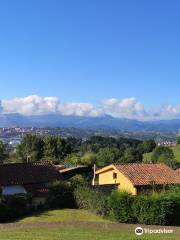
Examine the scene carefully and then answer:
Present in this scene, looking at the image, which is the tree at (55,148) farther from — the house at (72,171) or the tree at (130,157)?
the house at (72,171)

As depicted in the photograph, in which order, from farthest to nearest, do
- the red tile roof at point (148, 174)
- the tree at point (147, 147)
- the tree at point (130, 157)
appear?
the tree at point (147, 147)
the tree at point (130, 157)
the red tile roof at point (148, 174)

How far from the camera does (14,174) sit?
48969mm

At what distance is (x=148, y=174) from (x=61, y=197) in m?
12.0

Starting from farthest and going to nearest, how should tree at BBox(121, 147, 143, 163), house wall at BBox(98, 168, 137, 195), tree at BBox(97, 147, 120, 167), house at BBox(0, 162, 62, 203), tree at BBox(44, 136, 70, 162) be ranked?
tree at BBox(44, 136, 70, 162) < tree at BBox(121, 147, 143, 163) < tree at BBox(97, 147, 120, 167) < house wall at BBox(98, 168, 137, 195) < house at BBox(0, 162, 62, 203)

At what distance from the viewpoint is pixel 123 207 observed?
3509cm

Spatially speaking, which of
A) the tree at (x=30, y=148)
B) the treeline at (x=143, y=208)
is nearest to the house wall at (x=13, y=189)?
the treeline at (x=143, y=208)

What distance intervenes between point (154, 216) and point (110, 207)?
3.47 metres

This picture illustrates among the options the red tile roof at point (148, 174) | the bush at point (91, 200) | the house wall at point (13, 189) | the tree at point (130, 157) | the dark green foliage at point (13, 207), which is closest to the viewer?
the dark green foliage at point (13, 207)

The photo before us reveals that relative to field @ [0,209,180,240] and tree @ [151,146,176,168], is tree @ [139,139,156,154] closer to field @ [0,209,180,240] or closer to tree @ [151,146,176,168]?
tree @ [151,146,176,168]

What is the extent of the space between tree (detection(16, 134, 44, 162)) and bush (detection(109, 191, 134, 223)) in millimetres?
51608

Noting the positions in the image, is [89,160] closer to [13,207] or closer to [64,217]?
[13,207]

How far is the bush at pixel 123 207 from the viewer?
35031 millimetres

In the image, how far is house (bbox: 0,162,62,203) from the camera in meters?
46.8

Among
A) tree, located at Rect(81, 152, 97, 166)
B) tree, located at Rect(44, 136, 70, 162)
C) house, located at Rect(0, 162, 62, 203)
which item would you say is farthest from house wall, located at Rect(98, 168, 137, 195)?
tree, located at Rect(44, 136, 70, 162)
